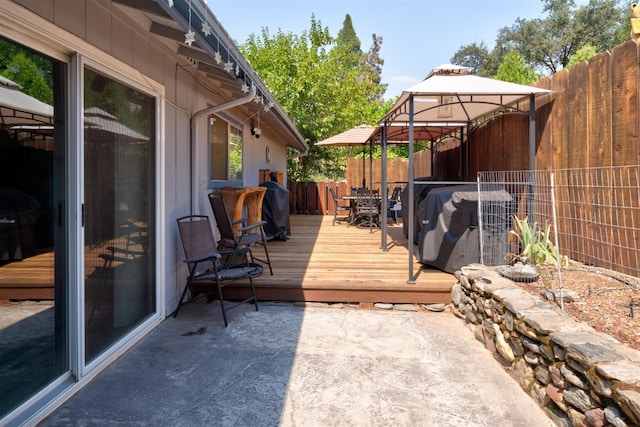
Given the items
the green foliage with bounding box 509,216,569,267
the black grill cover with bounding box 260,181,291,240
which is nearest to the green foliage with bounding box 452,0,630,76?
the black grill cover with bounding box 260,181,291,240

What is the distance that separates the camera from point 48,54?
2176mm

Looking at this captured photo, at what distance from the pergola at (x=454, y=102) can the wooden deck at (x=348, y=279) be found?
21cm

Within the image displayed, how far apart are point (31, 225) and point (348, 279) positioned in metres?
2.81

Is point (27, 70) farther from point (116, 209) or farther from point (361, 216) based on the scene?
point (361, 216)

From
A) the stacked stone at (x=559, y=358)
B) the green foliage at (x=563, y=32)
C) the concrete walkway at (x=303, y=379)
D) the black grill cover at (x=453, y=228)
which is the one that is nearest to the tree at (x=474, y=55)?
the green foliage at (x=563, y=32)

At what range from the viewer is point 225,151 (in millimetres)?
5559

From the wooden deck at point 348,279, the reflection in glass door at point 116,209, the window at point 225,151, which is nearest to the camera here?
the reflection in glass door at point 116,209

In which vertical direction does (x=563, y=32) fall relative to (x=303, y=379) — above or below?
above

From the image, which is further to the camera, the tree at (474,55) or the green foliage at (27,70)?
the tree at (474,55)

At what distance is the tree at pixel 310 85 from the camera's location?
14.1 m

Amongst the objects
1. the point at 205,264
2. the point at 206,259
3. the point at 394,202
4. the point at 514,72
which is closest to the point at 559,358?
the point at 206,259

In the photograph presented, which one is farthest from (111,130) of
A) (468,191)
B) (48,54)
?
(468,191)

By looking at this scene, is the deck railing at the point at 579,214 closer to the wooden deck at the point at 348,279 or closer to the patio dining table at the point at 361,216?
the wooden deck at the point at 348,279

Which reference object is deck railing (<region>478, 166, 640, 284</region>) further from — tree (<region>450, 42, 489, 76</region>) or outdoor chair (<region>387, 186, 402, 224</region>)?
tree (<region>450, 42, 489, 76</region>)
